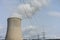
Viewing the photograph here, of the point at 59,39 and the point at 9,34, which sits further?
the point at 59,39

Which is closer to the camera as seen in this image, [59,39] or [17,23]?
[17,23]

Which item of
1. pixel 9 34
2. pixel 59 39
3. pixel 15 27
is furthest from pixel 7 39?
pixel 59 39

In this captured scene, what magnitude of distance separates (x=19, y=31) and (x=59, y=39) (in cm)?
1760

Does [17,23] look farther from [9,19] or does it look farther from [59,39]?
[59,39]

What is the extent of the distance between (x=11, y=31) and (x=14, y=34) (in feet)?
1.37

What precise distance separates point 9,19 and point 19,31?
1.56 meters

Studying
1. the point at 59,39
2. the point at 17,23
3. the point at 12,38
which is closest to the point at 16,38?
the point at 12,38

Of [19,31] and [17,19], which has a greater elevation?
[17,19]

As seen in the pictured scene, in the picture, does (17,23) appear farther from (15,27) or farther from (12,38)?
(12,38)

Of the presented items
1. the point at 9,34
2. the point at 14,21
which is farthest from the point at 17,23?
the point at 9,34

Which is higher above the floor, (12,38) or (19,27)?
(19,27)

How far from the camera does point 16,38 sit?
15703 mm

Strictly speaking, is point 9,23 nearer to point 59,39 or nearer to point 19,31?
point 19,31

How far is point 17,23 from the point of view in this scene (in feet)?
51.0
